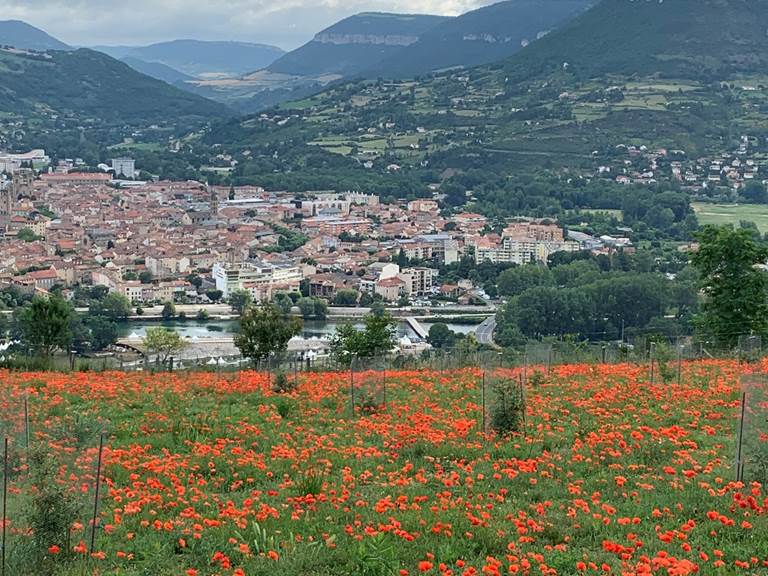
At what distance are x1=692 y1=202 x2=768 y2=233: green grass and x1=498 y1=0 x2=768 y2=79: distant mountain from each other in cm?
4504

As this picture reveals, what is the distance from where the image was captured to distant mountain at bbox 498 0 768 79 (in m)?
137

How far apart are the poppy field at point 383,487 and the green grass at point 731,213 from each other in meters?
65.6

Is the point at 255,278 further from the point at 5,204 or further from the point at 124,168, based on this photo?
the point at 124,168

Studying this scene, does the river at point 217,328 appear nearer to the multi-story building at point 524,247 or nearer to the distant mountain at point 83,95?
the multi-story building at point 524,247

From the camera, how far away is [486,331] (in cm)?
4653

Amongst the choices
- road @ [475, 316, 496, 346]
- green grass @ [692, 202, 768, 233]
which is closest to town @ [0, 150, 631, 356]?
road @ [475, 316, 496, 346]

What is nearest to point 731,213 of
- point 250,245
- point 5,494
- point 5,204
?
point 250,245

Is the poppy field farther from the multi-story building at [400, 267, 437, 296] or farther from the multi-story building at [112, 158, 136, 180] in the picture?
the multi-story building at [112, 158, 136, 180]

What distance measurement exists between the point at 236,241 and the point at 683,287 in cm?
3945

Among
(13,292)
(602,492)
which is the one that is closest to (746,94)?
(13,292)

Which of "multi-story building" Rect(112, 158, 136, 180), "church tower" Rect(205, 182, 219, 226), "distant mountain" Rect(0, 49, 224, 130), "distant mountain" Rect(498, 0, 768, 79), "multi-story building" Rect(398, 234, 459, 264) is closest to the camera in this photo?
"multi-story building" Rect(398, 234, 459, 264)

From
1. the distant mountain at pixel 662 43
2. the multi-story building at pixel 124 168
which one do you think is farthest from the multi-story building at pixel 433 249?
the distant mountain at pixel 662 43

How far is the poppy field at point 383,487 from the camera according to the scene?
5.62 metres

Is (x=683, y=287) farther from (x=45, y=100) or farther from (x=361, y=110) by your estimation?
(x=45, y=100)
